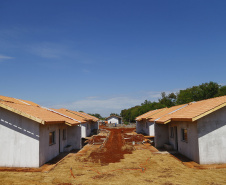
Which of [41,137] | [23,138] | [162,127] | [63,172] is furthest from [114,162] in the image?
[162,127]

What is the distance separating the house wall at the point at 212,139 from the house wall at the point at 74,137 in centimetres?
1182

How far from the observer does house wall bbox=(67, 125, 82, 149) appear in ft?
64.5

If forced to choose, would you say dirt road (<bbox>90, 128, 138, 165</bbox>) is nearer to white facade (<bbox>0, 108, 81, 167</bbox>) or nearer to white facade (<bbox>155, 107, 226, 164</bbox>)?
white facade (<bbox>0, 108, 81, 167</bbox>)

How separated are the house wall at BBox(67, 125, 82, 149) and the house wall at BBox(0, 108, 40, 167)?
785cm

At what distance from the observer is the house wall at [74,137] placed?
19672 millimetres

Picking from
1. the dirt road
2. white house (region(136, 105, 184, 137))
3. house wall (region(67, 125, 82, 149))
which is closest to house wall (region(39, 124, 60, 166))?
the dirt road

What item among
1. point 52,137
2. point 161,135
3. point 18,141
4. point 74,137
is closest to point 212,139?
point 161,135

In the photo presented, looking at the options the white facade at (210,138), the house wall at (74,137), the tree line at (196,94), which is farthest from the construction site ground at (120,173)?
the tree line at (196,94)

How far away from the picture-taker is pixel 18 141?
Result: 12.0 m

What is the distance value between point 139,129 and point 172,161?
84.7ft

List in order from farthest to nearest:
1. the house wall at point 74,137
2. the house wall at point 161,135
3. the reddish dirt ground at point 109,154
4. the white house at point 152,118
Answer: the white house at point 152,118, the house wall at point 161,135, the house wall at point 74,137, the reddish dirt ground at point 109,154

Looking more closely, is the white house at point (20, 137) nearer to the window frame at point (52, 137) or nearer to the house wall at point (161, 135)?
the window frame at point (52, 137)

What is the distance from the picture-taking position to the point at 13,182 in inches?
366

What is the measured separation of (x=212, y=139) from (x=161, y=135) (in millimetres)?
8219
